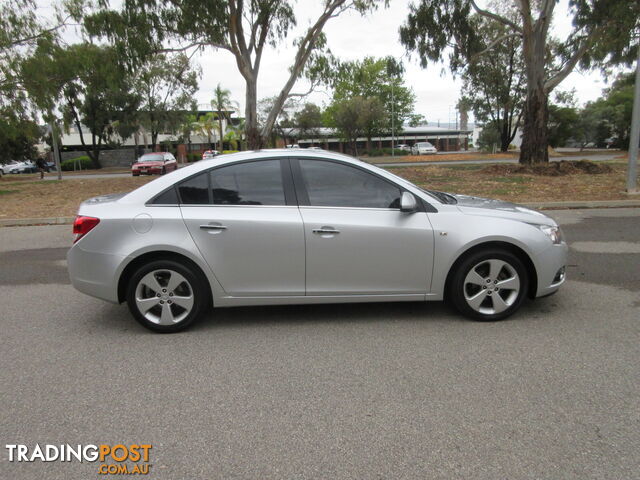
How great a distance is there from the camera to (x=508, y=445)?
268 centimetres

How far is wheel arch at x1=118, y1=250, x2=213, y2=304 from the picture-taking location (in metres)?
4.34

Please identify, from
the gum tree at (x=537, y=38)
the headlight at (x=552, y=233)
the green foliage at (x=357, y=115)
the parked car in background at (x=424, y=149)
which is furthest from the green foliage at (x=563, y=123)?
the headlight at (x=552, y=233)

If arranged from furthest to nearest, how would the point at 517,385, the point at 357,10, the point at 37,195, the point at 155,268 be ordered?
the point at 357,10 → the point at 37,195 → the point at 155,268 → the point at 517,385

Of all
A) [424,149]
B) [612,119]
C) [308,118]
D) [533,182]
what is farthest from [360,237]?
[308,118]

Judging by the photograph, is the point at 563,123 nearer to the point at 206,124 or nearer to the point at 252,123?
the point at 252,123

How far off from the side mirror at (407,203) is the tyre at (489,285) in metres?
0.69

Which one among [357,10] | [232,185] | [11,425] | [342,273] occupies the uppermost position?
[357,10]

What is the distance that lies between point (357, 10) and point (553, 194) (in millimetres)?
11350

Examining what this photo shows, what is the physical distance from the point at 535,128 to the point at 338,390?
18.6 meters

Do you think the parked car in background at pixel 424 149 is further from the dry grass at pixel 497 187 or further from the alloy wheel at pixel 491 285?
the alloy wheel at pixel 491 285

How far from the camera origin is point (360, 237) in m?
4.33

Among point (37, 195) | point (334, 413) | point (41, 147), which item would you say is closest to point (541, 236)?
point (334, 413)

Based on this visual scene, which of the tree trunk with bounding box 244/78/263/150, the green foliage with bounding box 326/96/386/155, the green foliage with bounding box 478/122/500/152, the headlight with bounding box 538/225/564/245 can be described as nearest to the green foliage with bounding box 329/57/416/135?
the green foliage with bounding box 326/96/386/155

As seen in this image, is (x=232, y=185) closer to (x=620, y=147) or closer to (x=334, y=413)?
(x=334, y=413)
